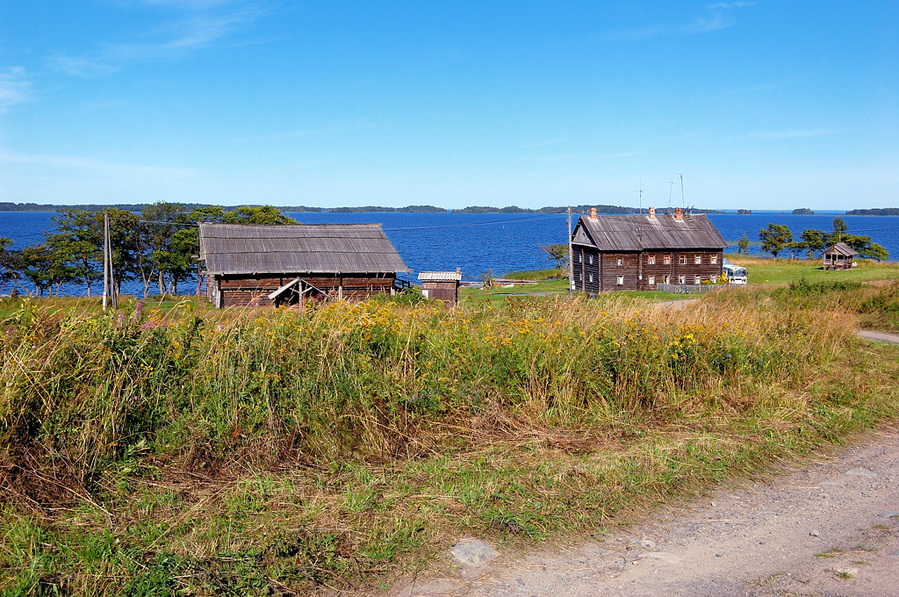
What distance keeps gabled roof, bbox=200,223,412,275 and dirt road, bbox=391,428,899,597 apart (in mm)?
33165

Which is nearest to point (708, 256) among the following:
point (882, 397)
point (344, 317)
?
point (882, 397)

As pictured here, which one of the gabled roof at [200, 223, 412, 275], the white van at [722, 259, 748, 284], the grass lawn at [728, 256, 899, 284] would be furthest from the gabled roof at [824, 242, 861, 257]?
the gabled roof at [200, 223, 412, 275]

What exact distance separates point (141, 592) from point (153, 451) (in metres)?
2.16

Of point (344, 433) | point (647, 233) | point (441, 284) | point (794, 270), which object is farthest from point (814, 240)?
point (344, 433)

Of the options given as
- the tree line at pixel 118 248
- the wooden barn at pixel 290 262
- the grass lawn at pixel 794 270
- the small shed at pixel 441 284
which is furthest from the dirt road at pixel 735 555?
the tree line at pixel 118 248

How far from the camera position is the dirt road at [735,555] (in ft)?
14.5

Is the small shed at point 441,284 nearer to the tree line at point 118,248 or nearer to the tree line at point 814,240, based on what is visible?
the tree line at point 118,248

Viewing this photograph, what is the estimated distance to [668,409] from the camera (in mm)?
8148

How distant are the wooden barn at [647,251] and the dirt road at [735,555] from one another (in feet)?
136

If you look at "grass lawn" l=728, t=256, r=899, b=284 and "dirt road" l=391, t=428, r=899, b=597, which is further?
"grass lawn" l=728, t=256, r=899, b=284

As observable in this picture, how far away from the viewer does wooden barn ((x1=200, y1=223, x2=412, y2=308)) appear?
36500mm

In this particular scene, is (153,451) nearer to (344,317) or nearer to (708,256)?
(344,317)

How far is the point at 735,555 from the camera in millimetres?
4906

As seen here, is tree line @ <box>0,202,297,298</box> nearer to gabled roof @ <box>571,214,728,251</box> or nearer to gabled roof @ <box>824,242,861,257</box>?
gabled roof @ <box>571,214,728,251</box>
